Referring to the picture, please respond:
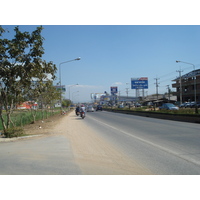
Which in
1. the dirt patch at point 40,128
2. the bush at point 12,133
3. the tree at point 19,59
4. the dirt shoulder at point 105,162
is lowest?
the dirt patch at point 40,128

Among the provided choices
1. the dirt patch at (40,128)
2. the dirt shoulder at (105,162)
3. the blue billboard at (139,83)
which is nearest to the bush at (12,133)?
the dirt patch at (40,128)

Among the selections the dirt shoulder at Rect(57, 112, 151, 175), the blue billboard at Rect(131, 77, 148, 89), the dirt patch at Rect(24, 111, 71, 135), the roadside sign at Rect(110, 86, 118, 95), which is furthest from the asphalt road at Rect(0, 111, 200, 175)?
the roadside sign at Rect(110, 86, 118, 95)

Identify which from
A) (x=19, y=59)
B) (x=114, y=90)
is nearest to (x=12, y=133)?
(x=19, y=59)

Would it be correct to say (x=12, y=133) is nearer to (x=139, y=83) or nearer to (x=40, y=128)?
(x=40, y=128)

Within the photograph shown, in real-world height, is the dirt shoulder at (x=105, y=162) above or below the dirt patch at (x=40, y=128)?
above

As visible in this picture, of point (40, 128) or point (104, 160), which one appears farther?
point (40, 128)

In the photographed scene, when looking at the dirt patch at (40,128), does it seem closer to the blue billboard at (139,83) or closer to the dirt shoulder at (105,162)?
the dirt shoulder at (105,162)

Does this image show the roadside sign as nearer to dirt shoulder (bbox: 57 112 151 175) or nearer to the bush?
the bush

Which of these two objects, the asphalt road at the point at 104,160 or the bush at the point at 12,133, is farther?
the bush at the point at 12,133

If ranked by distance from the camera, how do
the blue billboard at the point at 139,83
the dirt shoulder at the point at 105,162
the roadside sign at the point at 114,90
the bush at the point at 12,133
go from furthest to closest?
the roadside sign at the point at 114,90 → the blue billboard at the point at 139,83 → the bush at the point at 12,133 → the dirt shoulder at the point at 105,162

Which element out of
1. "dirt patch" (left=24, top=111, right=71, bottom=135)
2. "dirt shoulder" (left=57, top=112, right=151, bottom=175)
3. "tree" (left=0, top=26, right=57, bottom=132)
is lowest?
"dirt patch" (left=24, top=111, right=71, bottom=135)

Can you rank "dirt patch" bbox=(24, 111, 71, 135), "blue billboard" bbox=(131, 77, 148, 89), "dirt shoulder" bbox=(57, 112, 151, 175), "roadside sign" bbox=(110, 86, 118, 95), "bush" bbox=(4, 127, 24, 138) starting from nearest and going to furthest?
"dirt shoulder" bbox=(57, 112, 151, 175) < "bush" bbox=(4, 127, 24, 138) < "dirt patch" bbox=(24, 111, 71, 135) < "blue billboard" bbox=(131, 77, 148, 89) < "roadside sign" bbox=(110, 86, 118, 95)

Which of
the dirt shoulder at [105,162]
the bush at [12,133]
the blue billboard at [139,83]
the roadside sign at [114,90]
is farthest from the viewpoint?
the roadside sign at [114,90]

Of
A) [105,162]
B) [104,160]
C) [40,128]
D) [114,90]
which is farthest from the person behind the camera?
[114,90]
